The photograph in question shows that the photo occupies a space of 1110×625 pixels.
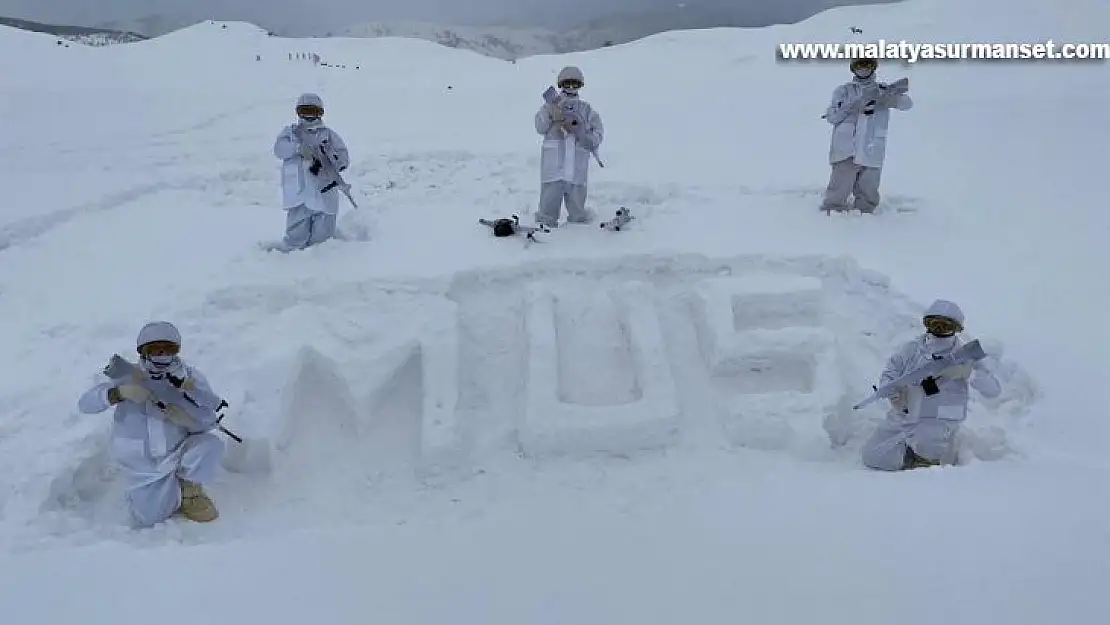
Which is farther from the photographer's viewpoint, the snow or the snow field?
the snow field

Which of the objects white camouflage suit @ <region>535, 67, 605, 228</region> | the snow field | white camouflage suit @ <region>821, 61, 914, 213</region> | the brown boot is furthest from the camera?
white camouflage suit @ <region>821, 61, 914, 213</region>

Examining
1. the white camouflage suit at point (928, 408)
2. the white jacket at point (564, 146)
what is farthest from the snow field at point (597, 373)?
the white jacket at point (564, 146)

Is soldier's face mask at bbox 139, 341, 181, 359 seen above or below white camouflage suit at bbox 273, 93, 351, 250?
below

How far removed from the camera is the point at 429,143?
993 cm

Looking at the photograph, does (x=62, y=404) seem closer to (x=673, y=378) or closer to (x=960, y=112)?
(x=673, y=378)

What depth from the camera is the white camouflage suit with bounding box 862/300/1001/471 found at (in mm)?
3869

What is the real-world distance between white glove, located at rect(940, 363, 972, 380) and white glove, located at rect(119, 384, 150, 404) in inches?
149

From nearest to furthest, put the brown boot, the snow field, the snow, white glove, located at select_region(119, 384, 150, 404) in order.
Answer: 1. the snow
2. white glove, located at select_region(119, 384, 150, 404)
3. the brown boot
4. the snow field

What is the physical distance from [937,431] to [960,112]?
8.07m

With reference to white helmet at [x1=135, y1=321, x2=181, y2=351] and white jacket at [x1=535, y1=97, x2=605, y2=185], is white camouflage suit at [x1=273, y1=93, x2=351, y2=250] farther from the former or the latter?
white helmet at [x1=135, y1=321, x2=181, y2=351]

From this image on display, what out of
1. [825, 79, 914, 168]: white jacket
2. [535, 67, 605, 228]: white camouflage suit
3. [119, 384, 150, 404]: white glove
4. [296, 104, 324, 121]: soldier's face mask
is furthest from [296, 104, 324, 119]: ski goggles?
[825, 79, 914, 168]: white jacket

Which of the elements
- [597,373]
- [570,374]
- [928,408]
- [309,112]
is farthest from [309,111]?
[928,408]

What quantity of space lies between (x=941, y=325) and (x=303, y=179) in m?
4.56

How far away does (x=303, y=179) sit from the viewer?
607 cm
